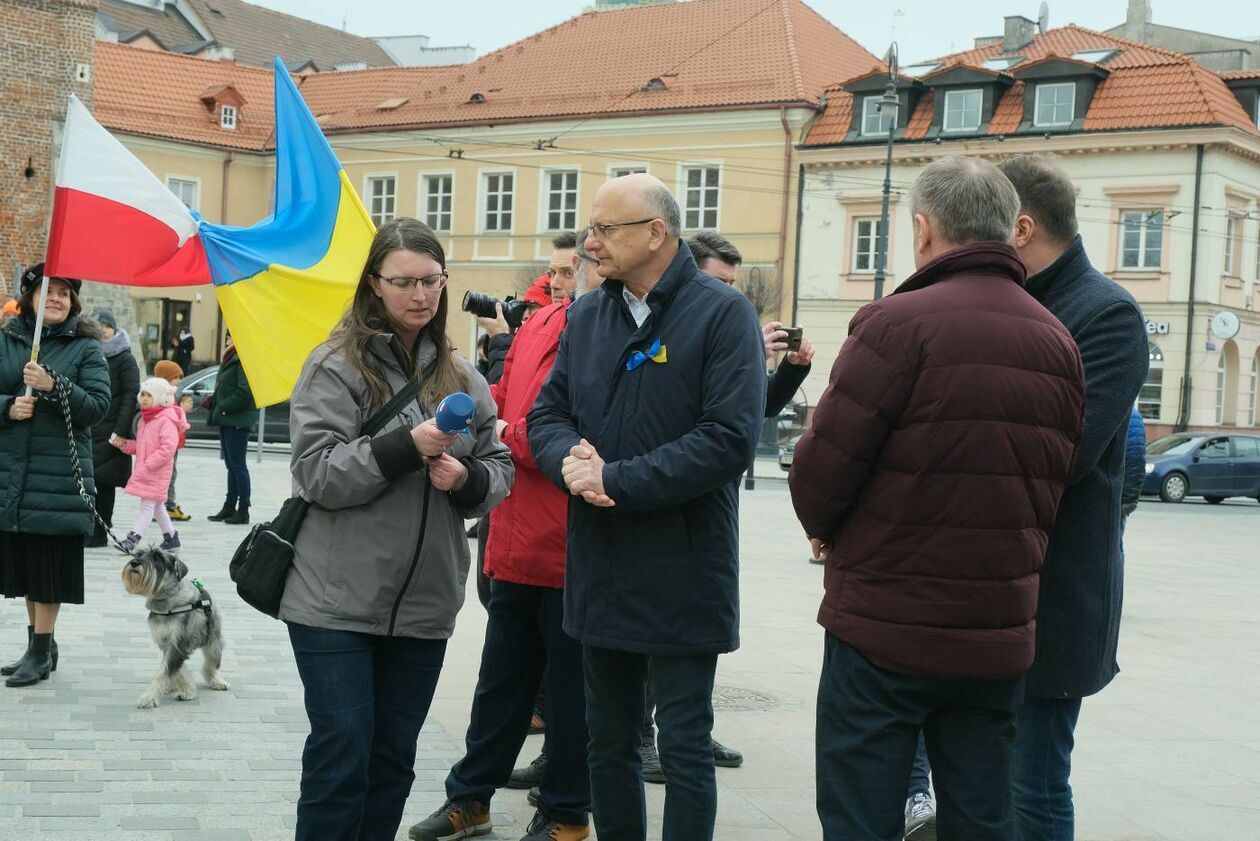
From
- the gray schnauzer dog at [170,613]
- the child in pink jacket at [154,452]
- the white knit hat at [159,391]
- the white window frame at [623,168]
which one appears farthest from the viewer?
the white window frame at [623,168]

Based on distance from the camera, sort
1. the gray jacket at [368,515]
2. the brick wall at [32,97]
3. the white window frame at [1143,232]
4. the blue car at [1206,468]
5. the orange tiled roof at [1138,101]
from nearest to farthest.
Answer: the gray jacket at [368,515]
the blue car at [1206,468]
the brick wall at [32,97]
the orange tiled roof at [1138,101]
the white window frame at [1143,232]

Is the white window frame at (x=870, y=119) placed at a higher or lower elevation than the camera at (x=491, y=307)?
higher

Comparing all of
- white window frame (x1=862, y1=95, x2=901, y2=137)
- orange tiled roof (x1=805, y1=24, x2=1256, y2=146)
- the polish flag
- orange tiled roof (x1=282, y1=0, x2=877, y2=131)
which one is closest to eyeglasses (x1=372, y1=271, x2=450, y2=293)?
the polish flag

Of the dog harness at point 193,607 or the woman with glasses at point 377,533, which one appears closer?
the woman with glasses at point 377,533

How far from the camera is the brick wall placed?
3909 cm

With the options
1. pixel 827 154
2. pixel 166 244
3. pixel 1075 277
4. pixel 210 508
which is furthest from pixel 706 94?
pixel 1075 277

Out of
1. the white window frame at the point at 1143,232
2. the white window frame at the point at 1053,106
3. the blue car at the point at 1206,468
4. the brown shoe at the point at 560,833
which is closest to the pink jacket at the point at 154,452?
the brown shoe at the point at 560,833

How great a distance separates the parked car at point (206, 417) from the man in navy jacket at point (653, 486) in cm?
2578

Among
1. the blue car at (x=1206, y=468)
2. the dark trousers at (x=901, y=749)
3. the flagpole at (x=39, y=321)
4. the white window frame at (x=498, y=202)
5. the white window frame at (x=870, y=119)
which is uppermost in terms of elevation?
the white window frame at (x=870, y=119)

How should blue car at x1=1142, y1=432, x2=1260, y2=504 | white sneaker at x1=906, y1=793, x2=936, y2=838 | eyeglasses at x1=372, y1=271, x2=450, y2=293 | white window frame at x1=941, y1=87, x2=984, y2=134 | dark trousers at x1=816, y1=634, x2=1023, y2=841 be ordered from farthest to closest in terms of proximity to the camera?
white window frame at x1=941, y1=87, x2=984, y2=134
blue car at x1=1142, y1=432, x2=1260, y2=504
white sneaker at x1=906, y1=793, x2=936, y2=838
eyeglasses at x1=372, y1=271, x2=450, y2=293
dark trousers at x1=816, y1=634, x2=1023, y2=841

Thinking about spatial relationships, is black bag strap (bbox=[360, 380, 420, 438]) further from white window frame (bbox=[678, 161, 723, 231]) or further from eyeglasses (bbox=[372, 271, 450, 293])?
white window frame (bbox=[678, 161, 723, 231])

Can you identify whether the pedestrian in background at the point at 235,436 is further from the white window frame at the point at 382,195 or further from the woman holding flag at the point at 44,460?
the white window frame at the point at 382,195

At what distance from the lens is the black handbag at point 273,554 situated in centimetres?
438

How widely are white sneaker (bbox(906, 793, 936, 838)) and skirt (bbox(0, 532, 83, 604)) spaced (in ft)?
13.9
